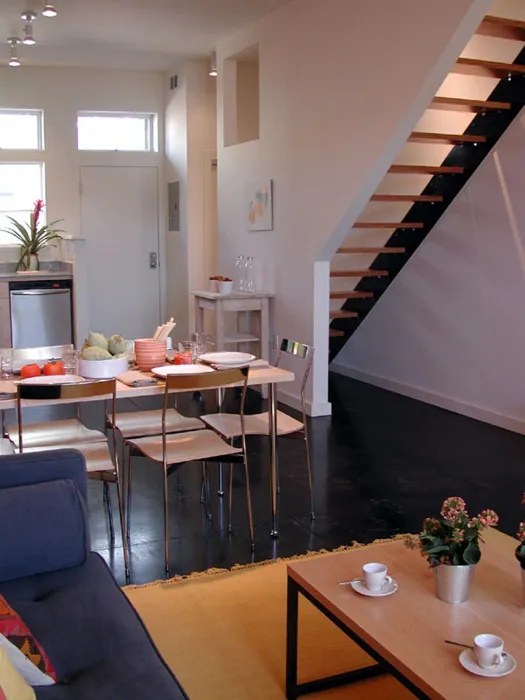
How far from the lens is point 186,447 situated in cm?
372

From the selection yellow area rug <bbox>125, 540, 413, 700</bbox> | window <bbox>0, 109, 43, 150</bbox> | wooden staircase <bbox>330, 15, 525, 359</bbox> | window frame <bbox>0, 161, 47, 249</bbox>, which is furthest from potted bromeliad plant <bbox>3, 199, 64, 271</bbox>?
yellow area rug <bbox>125, 540, 413, 700</bbox>

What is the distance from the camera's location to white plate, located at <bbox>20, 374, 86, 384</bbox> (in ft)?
11.4

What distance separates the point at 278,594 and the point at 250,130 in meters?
5.64

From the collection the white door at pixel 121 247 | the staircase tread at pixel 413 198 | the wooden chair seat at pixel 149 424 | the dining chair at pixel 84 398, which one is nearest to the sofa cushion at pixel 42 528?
the dining chair at pixel 84 398

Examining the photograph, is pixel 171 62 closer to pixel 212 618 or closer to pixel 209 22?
pixel 209 22

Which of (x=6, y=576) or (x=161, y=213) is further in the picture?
(x=161, y=213)

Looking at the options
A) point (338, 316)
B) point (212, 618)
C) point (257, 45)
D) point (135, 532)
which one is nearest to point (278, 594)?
point (212, 618)

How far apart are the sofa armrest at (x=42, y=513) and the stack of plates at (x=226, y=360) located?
1.35 m

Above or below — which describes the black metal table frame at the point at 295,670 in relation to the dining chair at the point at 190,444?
below

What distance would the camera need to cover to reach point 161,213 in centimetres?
947

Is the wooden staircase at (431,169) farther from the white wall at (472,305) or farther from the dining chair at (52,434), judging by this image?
the dining chair at (52,434)

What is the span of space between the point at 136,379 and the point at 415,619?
1.85m

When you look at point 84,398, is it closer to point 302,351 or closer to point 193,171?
point 302,351

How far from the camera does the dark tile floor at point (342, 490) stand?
3.78 m
